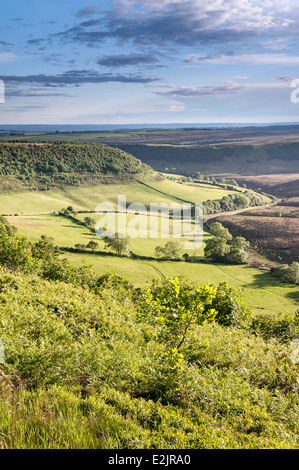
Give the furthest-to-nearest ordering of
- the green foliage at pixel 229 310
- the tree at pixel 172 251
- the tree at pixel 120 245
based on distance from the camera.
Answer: the tree at pixel 172 251 → the tree at pixel 120 245 → the green foliage at pixel 229 310

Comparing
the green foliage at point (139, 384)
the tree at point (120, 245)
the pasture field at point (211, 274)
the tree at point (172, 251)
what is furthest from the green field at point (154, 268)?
the green foliage at point (139, 384)

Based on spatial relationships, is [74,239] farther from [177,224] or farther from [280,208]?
[280,208]

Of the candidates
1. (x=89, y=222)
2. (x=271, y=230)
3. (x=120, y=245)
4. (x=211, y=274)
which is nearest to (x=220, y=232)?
(x=271, y=230)

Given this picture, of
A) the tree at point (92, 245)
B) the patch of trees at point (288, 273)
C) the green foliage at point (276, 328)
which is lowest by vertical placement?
the patch of trees at point (288, 273)

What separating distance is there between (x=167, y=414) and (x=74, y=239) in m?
98.0

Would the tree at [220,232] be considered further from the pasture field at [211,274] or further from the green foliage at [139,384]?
the green foliage at [139,384]

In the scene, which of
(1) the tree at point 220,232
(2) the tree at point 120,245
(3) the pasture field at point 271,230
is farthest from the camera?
(1) the tree at point 220,232

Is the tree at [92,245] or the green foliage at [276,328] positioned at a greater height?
the green foliage at [276,328]

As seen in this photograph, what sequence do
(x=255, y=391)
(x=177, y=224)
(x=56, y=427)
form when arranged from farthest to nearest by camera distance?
(x=177, y=224) < (x=255, y=391) < (x=56, y=427)

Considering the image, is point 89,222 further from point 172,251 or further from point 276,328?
point 276,328

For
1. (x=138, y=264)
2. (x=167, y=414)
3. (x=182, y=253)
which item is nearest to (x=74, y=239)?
(x=138, y=264)
